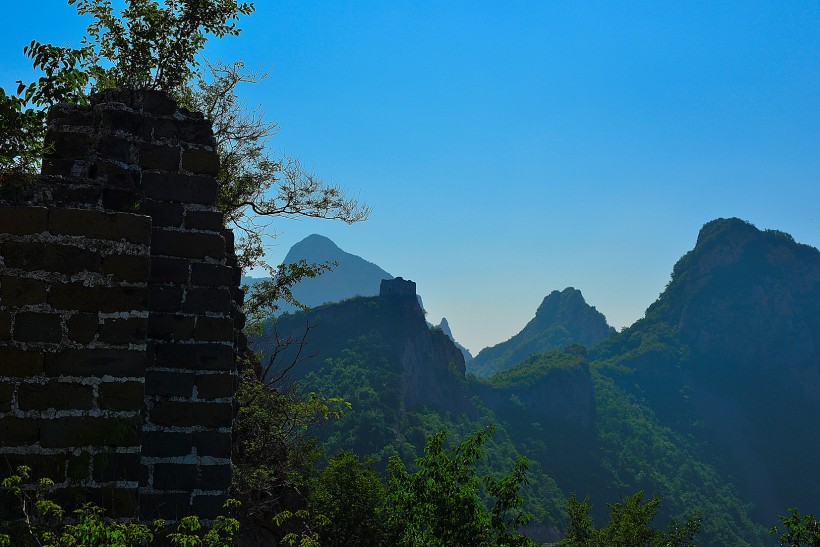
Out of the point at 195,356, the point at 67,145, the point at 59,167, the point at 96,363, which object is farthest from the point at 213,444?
the point at 67,145

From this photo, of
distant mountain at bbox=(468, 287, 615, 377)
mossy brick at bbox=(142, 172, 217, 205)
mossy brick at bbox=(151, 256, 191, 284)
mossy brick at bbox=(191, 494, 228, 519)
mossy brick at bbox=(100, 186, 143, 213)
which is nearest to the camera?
Result: mossy brick at bbox=(100, 186, 143, 213)

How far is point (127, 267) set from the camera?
2.83 meters

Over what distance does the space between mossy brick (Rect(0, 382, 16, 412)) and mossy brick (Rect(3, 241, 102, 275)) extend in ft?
1.55

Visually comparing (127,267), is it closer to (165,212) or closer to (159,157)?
(165,212)

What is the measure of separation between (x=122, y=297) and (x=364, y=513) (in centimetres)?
679

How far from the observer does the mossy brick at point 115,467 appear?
2670 mm

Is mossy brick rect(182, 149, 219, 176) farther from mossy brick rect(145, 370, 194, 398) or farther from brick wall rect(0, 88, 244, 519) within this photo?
mossy brick rect(145, 370, 194, 398)

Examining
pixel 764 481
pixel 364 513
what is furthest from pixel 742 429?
pixel 364 513

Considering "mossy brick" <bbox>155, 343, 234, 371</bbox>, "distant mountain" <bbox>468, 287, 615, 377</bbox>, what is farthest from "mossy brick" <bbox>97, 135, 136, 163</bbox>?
"distant mountain" <bbox>468, 287, 615, 377</bbox>

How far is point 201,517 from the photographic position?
132 inches

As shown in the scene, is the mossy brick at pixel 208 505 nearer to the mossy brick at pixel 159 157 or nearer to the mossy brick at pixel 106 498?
the mossy brick at pixel 106 498

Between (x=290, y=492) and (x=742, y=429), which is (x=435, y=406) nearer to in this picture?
(x=742, y=429)

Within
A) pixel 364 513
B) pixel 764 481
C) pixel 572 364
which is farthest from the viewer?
pixel 572 364

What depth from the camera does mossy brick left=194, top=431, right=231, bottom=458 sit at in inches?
132
